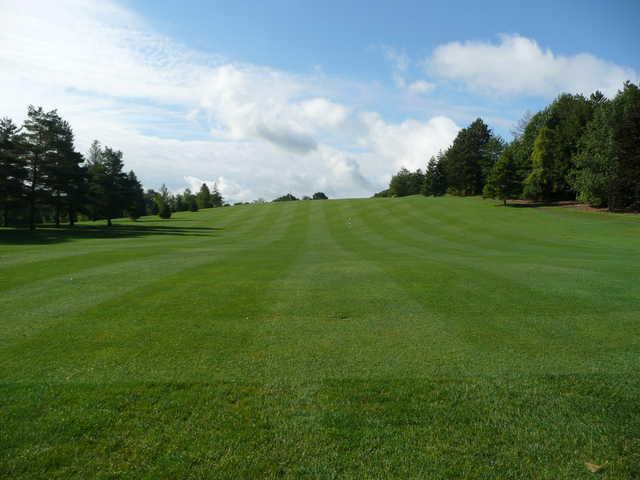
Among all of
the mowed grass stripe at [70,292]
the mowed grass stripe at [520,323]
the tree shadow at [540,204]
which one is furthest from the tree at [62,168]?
the tree shadow at [540,204]

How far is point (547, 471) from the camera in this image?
381 cm

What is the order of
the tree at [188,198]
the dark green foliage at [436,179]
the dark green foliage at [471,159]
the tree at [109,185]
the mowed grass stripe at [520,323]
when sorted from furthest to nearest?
the tree at [188,198] → the dark green foliage at [436,179] → the dark green foliage at [471,159] → the tree at [109,185] → the mowed grass stripe at [520,323]

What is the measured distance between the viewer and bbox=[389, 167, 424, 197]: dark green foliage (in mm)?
116000

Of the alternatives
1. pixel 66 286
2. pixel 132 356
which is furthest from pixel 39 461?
pixel 66 286

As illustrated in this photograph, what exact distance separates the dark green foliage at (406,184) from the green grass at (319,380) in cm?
10711

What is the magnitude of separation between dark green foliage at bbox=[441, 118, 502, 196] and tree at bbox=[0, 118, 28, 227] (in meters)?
71.4

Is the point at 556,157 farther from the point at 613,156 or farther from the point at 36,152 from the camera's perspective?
the point at 36,152

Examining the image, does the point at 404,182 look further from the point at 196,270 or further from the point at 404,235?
the point at 196,270

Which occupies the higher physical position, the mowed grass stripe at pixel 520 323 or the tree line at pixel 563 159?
the tree line at pixel 563 159

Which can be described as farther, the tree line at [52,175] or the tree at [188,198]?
the tree at [188,198]

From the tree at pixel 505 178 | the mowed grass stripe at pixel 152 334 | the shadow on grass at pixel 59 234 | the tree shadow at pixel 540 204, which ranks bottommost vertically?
the mowed grass stripe at pixel 152 334

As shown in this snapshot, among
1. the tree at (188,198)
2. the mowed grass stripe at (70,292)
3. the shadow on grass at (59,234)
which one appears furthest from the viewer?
the tree at (188,198)

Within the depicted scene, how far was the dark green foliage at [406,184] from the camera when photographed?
11600cm

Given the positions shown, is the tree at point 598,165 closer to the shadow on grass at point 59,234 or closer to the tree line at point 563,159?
the tree line at point 563,159
